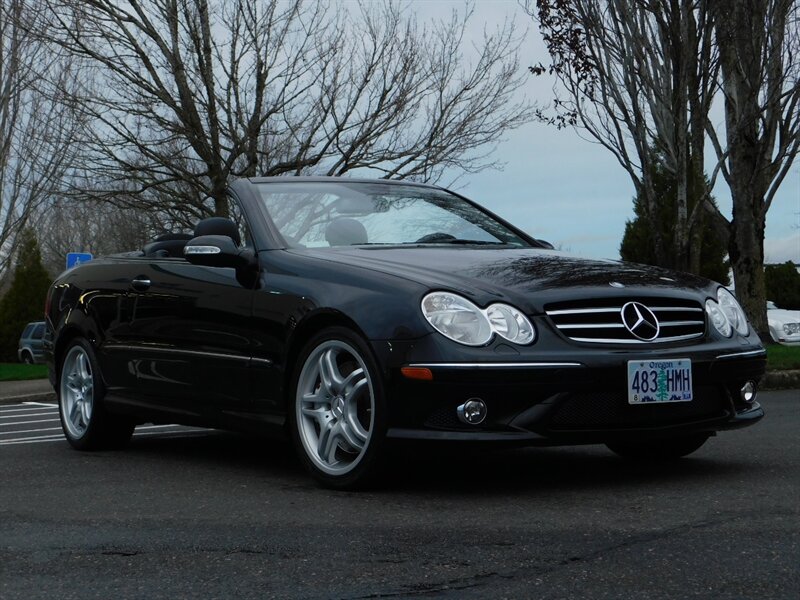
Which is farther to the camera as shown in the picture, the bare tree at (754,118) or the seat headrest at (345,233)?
the bare tree at (754,118)

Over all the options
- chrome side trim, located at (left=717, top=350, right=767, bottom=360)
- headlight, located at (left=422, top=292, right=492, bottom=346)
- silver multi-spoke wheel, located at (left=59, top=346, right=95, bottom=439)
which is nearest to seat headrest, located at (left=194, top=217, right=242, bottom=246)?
silver multi-spoke wheel, located at (left=59, top=346, right=95, bottom=439)

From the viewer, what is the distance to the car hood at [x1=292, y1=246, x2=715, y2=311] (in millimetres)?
5289

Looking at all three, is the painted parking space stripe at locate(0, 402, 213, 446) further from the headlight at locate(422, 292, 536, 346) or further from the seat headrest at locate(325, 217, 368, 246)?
the headlight at locate(422, 292, 536, 346)

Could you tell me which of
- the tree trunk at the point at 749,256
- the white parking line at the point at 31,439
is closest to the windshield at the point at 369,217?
the white parking line at the point at 31,439

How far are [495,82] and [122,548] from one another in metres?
19.3

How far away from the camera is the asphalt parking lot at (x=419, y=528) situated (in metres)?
3.70

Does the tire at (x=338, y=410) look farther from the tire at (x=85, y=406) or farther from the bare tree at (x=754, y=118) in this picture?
the bare tree at (x=754, y=118)

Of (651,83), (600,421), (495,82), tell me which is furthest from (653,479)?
(495,82)

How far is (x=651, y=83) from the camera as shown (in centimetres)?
1691

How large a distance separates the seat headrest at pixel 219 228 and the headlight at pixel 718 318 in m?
2.40

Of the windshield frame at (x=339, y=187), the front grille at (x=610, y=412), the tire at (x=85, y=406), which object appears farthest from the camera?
the tire at (x=85, y=406)

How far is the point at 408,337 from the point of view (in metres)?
5.18

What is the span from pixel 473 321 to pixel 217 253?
4.96 ft

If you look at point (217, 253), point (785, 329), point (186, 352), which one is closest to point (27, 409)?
point (186, 352)
